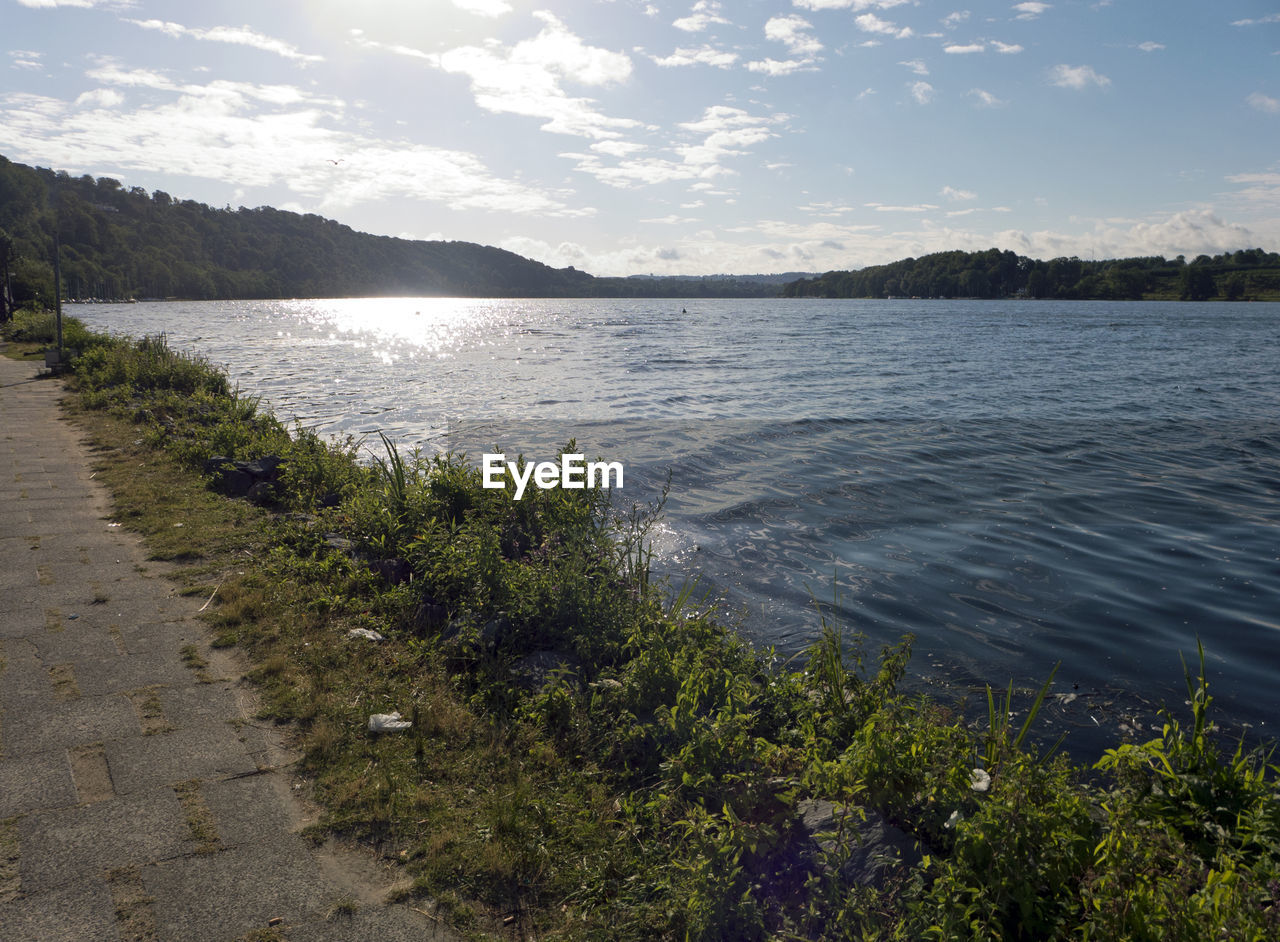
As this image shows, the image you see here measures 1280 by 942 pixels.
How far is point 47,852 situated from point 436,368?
3750cm

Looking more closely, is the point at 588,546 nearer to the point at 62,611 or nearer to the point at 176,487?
the point at 62,611

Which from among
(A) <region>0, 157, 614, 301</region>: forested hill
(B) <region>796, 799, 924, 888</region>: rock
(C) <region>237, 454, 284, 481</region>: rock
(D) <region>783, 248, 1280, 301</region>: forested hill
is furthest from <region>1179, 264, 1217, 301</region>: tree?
(B) <region>796, 799, 924, 888</region>: rock

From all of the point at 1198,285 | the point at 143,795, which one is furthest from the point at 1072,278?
the point at 143,795

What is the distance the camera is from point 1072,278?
14112 centimetres

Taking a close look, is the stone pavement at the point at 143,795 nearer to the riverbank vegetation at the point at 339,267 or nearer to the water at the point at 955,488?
the water at the point at 955,488

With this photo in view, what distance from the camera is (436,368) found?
3956 centimetres

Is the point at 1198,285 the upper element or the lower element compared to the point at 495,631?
upper

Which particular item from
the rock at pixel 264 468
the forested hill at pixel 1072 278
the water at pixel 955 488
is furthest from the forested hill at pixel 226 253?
the rock at pixel 264 468

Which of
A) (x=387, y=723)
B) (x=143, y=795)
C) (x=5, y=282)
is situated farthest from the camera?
(x=5, y=282)

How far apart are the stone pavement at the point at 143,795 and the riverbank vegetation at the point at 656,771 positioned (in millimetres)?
270

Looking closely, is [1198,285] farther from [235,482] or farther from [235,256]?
[235,256]

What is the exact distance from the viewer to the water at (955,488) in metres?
7.79

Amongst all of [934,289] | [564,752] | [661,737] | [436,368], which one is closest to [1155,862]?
[661,737]

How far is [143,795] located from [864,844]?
3894mm
